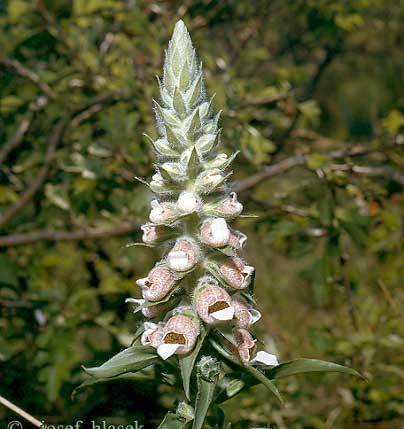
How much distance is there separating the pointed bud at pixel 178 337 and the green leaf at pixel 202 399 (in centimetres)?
9

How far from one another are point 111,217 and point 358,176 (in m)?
1.17

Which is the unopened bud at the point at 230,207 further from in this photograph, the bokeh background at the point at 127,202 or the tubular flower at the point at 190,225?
the bokeh background at the point at 127,202

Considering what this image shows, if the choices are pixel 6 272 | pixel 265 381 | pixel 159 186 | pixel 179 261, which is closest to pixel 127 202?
pixel 6 272

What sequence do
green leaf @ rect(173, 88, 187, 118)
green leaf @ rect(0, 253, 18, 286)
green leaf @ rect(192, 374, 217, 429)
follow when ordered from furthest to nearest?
green leaf @ rect(0, 253, 18, 286), green leaf @ rect(173, 88, 187, 118), green leaf @ rect(192, 374, 217, 429)

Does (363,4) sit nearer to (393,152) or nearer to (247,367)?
(393,152)

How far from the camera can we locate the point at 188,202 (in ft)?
4.28

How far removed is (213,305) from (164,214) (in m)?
0.23

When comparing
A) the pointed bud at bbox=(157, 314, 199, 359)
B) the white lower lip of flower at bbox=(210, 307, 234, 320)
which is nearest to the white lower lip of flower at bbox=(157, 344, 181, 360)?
the pointed bud at bbox=(157, 314, 199, 359)

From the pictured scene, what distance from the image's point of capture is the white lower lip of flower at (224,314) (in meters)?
1.27

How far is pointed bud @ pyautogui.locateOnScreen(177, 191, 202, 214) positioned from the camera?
130 cm

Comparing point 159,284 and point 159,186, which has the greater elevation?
point 159,186

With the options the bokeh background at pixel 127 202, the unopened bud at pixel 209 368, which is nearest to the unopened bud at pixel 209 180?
the unopened bud at pixel 209 368

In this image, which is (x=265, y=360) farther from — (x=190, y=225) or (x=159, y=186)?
(x=159, y=186)

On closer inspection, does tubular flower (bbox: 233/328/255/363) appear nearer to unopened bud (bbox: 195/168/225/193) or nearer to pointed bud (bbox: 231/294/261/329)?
pointed bud (bbox: 231/294/261/329)
